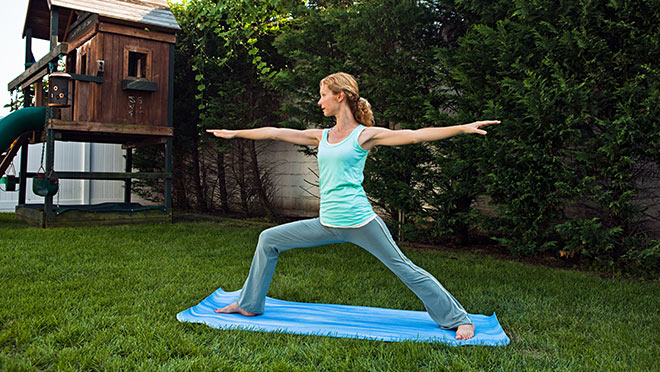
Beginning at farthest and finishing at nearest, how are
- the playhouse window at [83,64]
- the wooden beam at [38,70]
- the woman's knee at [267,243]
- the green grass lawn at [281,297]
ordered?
the playhouse window at [83,64]
the wooden beam at [38,70]
the woman's knee at [267,243]
the green grass lawn at [281,297]

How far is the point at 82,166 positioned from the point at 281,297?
10.6 metres

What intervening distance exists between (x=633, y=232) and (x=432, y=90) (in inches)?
114

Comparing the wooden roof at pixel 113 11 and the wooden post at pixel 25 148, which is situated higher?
the wooden roof at pixel 113 11

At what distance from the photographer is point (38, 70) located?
966 centimetres

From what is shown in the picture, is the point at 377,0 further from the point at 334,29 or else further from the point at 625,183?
the point at 625,183

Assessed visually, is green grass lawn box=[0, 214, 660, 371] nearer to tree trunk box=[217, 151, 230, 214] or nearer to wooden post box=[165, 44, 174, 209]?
wooden post box=[165, 44, 174, 209]

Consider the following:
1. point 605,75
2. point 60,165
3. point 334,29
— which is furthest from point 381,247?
point 60,165

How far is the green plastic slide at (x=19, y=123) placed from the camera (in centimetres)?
866

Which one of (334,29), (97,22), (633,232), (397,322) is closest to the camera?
(397,322)

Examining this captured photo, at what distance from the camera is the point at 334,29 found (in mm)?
7848

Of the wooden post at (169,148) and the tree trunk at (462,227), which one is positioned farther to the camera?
the wooden post at (169,148)

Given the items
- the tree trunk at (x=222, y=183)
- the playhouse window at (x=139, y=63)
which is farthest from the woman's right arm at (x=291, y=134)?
the tree trunk at (x=222, y=183)

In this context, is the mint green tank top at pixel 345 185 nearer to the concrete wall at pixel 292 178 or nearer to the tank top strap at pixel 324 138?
the tank top strap at pixel 324 138

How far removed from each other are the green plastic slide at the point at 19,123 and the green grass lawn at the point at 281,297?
2677 millimetres
